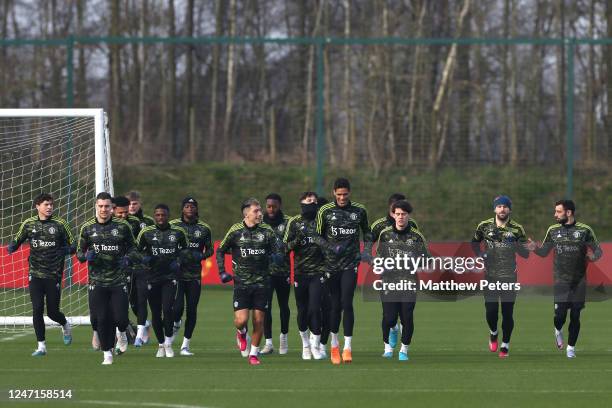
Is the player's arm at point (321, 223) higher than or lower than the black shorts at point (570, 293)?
higher

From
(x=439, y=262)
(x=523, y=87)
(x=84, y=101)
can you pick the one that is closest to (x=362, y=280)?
(x=439, y=262)

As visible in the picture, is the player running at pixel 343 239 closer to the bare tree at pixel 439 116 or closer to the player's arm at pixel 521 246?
the player's arm at pixel 521 246

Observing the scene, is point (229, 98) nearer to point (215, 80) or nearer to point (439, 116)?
point (215, 80)

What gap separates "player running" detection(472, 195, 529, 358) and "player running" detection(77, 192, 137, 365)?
4453mm

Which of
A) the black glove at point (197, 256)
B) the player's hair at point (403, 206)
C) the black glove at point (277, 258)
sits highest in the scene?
the player's hair at point (403, 206)

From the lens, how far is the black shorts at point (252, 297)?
15992 millimetres

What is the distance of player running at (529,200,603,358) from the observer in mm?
16703

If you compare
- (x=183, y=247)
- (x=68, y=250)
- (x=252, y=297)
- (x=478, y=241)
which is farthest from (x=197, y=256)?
(x=478, y=241)

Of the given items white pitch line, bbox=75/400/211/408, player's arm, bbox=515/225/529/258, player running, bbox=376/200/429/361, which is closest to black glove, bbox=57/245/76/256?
player running, bbox=376/200/429/361

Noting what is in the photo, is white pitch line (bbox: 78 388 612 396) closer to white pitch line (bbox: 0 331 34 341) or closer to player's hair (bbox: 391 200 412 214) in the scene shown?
player's hair (bbox: 391 200 412 214)

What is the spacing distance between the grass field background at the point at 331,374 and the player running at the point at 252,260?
25.1 inches

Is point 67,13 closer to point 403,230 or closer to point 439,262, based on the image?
point 439,262

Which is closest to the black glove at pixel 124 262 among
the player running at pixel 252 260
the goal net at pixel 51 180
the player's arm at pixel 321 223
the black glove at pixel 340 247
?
the player running at pixel 252 260

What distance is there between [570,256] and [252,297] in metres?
4.01
